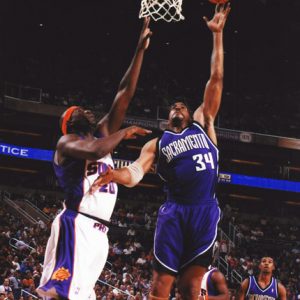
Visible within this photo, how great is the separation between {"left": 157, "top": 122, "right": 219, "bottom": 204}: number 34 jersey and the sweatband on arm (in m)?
0.28

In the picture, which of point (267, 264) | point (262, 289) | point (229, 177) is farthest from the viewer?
point (229, 177)

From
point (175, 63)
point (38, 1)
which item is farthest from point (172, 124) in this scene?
point (175, 63)

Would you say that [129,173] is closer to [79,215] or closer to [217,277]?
[79,215]

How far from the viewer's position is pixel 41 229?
19172 millimetres

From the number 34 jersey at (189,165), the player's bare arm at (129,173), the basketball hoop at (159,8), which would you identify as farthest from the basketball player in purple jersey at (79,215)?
the basketball hoop at (159,8)

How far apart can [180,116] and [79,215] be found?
4.88 feet

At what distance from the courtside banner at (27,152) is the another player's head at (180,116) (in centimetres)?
2180

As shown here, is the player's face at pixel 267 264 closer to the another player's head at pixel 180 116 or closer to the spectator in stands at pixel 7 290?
the another player's head at pixel 180 116

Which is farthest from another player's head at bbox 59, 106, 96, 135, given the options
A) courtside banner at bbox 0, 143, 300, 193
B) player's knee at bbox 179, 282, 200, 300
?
courtside banner at bbox 0, 143, 300, 193

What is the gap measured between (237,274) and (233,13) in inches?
458

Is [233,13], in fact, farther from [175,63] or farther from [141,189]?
[141,189]

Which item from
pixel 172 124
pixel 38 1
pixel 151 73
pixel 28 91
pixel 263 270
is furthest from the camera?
pixel 151 73

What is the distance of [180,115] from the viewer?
19.0 ft

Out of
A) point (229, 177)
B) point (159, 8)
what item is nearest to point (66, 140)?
point (159, 8)
